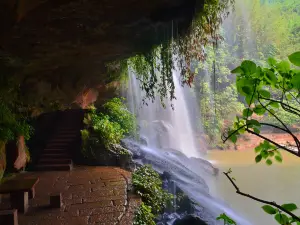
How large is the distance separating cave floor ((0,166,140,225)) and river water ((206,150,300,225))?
12.5 ft

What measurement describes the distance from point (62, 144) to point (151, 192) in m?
4.17

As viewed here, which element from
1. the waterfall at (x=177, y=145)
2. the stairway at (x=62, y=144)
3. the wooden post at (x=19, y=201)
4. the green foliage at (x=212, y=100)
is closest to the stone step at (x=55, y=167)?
the stairway at (x=62, y=144)

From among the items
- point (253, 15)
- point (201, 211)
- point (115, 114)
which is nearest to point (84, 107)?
point (115, 114)

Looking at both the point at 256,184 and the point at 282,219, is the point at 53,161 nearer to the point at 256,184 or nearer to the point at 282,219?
the point at 282,219

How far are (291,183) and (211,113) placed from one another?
9.19 m

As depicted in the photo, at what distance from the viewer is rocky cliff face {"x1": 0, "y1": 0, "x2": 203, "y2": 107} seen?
315cm

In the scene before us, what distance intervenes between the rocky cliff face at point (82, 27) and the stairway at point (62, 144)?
282cm

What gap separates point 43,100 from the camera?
7.01m

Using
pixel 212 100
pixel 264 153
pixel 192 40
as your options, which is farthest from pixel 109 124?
pixel 212 100

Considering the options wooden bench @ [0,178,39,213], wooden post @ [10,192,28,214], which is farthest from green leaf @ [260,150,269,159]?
wooden post @ [10,192,28,214]

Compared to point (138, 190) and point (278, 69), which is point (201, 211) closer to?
point (138, 190)

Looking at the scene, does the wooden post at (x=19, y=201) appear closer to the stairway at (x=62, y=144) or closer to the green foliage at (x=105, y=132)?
the stairway at (x=62, y=144)

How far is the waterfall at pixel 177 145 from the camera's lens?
22.2ft

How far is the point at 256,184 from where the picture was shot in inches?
423
